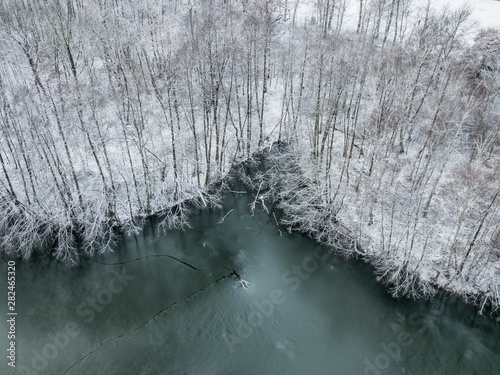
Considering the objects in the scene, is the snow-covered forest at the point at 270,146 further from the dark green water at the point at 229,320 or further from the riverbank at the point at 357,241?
the dark green water at the point at 229,320

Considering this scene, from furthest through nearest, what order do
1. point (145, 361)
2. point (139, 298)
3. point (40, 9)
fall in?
1. point (40, 9)
2. point (139, 298)
3. point (145, 361)

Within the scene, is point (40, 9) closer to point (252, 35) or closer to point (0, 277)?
point (252, 35)

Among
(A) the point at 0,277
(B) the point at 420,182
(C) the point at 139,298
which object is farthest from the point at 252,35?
(A) the point at 0,277

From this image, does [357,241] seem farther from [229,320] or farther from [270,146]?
[270,146]

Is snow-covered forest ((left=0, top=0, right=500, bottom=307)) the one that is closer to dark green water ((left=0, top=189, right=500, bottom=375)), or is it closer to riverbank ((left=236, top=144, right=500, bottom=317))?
riverbank ((left=236, top=144, right=500, bottom=317))

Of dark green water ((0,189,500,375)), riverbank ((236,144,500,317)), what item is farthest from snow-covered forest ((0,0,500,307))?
dark green water ((0,189,500,375))

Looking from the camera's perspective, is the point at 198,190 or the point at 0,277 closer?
the point at 0,277

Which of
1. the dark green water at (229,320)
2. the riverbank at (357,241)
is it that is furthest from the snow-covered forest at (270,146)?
the dark green water at (229,320)

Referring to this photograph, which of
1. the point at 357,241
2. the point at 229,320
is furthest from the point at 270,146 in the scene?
the point at 229,320
